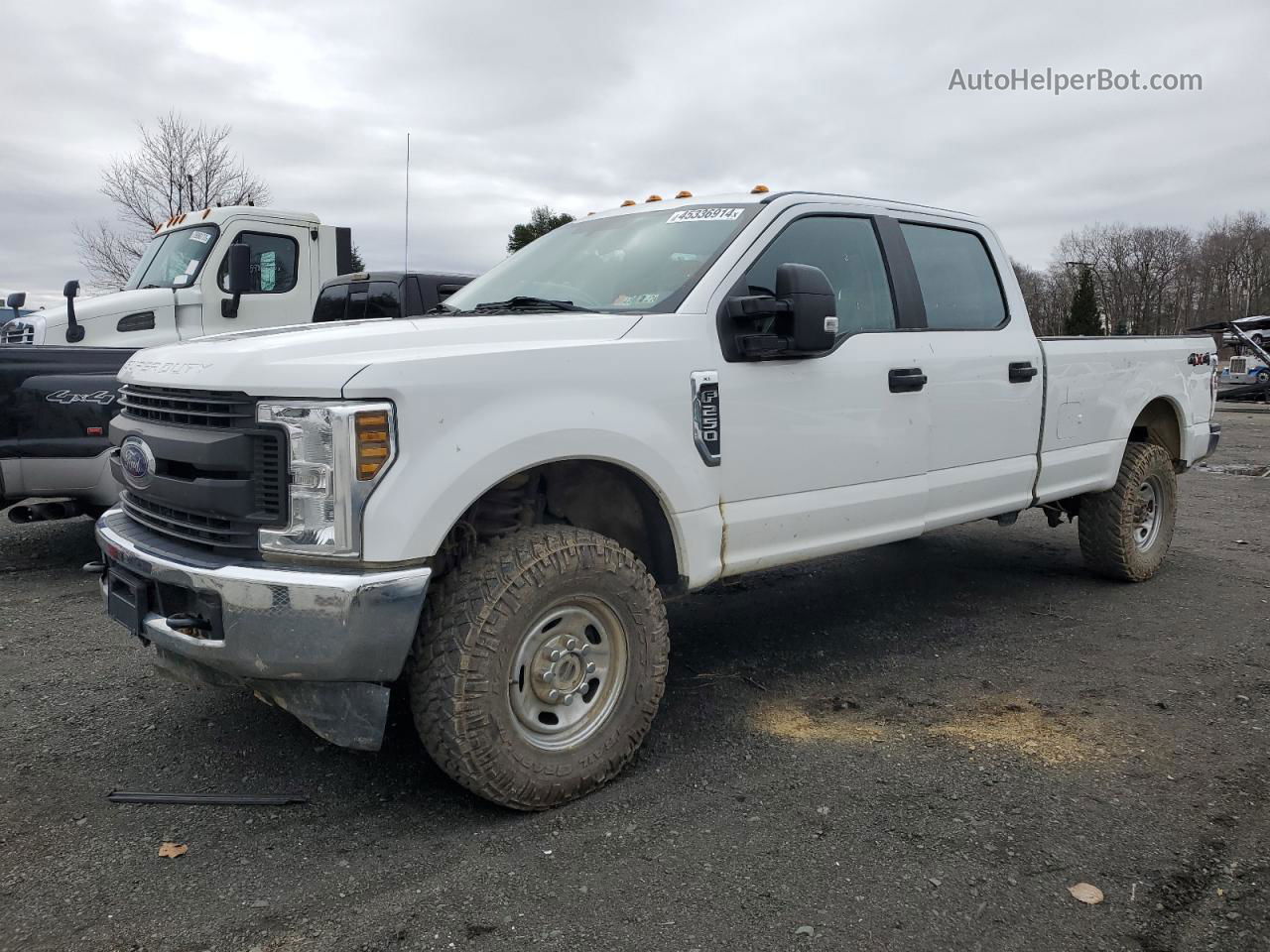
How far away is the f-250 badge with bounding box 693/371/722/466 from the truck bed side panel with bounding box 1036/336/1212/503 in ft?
8.18

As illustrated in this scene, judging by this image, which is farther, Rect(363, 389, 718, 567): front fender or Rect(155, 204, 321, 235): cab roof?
Rect(155, 204, 321, 235): cab roof

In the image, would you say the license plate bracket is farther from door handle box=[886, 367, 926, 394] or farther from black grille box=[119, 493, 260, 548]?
door handle box=[886, 367, 926, 394]

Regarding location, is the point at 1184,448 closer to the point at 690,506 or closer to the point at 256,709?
the point at 690,506

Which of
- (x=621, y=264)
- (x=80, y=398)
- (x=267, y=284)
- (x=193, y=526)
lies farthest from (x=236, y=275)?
(x=193, y=526)

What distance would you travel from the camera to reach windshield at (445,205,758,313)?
→ 150 inches

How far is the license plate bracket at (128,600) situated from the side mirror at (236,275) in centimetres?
603

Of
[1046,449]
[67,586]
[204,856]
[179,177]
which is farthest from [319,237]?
[179,177]

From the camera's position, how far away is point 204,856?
9.41 feet

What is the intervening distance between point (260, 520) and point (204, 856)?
0.99 metres

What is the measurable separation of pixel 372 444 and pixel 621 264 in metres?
1.69

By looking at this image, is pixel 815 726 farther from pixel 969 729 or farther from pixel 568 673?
pixel 568 673

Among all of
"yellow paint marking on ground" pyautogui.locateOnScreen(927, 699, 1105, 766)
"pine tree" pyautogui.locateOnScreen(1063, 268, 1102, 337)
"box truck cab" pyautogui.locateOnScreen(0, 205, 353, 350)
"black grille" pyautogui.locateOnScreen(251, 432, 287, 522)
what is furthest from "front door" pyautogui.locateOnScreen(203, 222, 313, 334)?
"pine tree" pyautogui.locateOnScreen(1063, 268, 1102, 337)

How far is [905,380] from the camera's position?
429 centimetres

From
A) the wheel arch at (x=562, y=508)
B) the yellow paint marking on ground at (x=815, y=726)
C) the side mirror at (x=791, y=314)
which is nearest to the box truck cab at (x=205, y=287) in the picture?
the wheel arch at (x=562, y=508)
